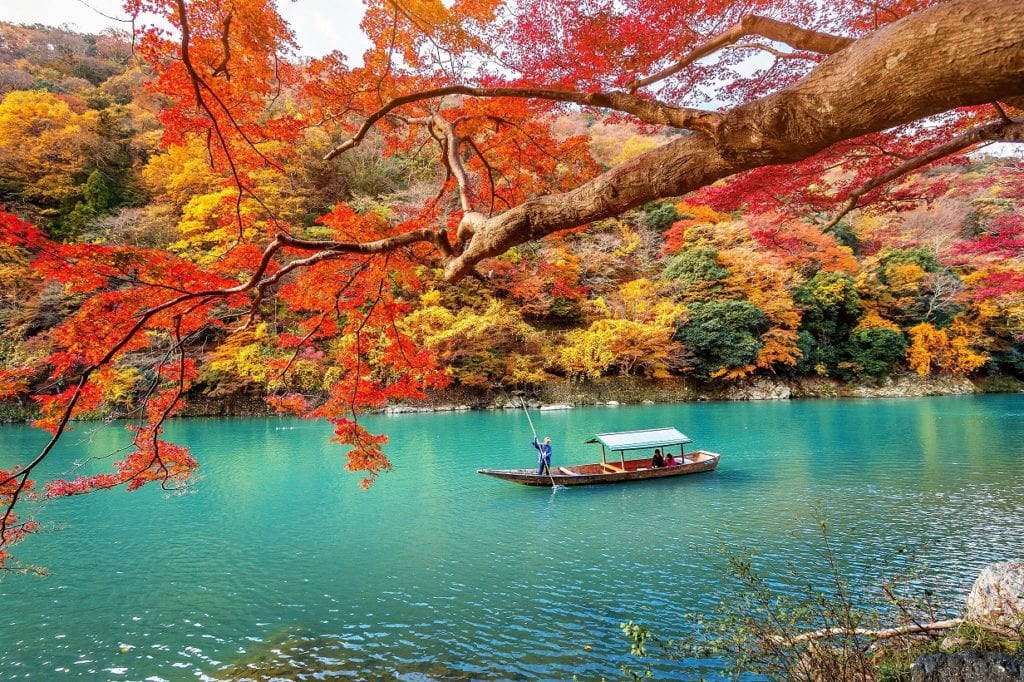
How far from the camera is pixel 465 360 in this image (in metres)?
21.0

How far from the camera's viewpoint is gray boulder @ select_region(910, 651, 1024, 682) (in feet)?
7.14

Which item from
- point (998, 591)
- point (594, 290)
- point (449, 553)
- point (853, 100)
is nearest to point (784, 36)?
point (853, 100)

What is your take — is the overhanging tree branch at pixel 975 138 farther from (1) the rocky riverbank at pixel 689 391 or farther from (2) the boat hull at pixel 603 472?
(1) the rocky riverbank at pixel 689 391

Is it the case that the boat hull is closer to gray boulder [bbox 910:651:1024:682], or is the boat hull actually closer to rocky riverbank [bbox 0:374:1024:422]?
gray boulder [bbox 910:651:1024:682]

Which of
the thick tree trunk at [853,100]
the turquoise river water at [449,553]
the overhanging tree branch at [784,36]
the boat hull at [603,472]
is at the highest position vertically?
the overhanging tree branch at [784,36]

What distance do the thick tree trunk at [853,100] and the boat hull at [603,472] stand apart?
25.6 feet

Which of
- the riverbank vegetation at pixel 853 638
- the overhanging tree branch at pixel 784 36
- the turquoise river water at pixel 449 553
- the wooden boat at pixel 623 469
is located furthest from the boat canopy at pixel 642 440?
the overhanging tree branch at pixel 784 36

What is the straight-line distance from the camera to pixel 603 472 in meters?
9.81

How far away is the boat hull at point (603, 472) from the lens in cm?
936

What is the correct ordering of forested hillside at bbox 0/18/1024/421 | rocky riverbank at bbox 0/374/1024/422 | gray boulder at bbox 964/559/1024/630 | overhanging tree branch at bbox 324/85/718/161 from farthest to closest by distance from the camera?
rocky riverbank at bbox 0/374/1024/422, forested hillside at bbox 0/18/1024/421, gray boulder at bbox 964/559/1024/630, overhanging tree branch at bbox 324/85/718/161

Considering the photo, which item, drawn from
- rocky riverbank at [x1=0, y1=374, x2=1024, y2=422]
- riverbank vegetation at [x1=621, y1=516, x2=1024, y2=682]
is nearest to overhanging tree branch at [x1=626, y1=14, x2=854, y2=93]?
riverbank vegetation at [x1=621, y1=516, x2=1024, y2=682]

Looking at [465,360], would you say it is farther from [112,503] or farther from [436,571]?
[436,571]

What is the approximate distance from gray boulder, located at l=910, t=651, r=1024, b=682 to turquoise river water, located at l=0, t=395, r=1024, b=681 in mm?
2072

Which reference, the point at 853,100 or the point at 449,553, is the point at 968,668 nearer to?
the point at 853,100
